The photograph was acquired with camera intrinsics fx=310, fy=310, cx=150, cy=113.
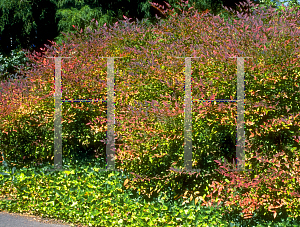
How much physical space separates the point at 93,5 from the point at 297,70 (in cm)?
851

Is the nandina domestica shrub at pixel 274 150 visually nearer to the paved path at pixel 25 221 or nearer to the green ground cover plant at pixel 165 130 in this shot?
the green ground cover plant at pixel 165 130

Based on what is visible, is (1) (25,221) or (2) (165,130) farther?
(1) (25,221)

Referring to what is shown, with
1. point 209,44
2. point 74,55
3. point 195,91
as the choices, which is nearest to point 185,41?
point 209,44

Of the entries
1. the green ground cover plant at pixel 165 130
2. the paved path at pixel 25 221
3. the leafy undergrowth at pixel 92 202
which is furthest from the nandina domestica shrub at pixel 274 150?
the paved path at pixel 25 221

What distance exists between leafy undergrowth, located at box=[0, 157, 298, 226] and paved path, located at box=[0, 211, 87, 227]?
0.10 metres

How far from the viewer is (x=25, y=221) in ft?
16.5

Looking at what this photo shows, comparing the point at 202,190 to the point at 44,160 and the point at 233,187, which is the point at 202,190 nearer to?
the point at 233,187

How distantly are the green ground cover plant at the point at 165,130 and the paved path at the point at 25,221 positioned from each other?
0.12m

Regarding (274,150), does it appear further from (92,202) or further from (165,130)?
(92,202)

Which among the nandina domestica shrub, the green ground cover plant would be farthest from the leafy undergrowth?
the nandina domestica shrub

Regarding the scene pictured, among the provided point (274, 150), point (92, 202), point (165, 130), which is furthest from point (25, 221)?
point (274, 150)

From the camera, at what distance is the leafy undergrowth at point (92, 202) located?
4.22 metres

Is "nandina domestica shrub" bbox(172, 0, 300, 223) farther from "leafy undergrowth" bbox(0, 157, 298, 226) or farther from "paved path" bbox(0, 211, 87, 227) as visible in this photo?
Answer: "paved path" bbox(0, 211, 87, 227)

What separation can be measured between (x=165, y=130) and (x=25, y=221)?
3002mm
